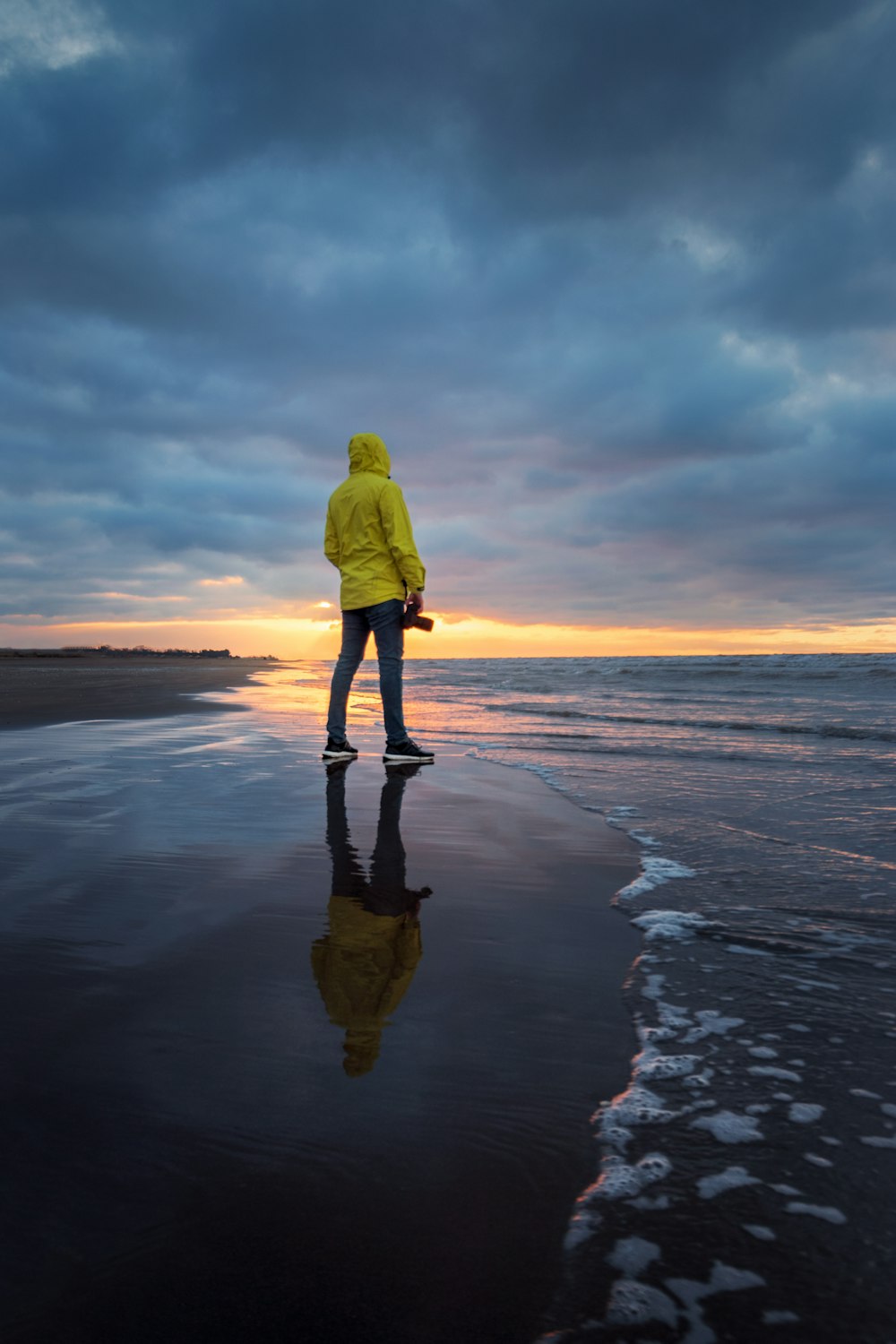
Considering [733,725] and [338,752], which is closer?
[338,752]

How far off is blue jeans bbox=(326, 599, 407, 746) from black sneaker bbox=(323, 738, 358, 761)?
0.14 ft

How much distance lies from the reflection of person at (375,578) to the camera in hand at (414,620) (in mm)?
35

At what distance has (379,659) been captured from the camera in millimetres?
6082

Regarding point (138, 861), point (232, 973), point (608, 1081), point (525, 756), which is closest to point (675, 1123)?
point (608, 1081)

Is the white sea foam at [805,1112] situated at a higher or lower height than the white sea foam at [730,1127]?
higher

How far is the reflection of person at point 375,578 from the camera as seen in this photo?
19.0 ft

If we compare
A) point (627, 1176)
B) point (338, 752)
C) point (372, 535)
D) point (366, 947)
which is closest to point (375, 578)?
point (372, 535)

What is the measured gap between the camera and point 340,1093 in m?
1.28

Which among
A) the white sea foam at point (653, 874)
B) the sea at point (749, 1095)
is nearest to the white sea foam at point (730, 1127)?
the sea at point (749, 1095)

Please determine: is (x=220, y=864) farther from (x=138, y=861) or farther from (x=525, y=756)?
(x=525, y=756)

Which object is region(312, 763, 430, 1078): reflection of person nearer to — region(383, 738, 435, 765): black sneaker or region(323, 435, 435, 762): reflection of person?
region(383, 738, 435, 765): black sneaker

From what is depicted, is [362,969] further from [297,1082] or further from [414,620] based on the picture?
[414,620]

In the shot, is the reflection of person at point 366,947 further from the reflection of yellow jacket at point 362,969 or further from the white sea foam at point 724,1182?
the white sea foam at point 724,1182

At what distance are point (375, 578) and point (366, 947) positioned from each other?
4.36m
